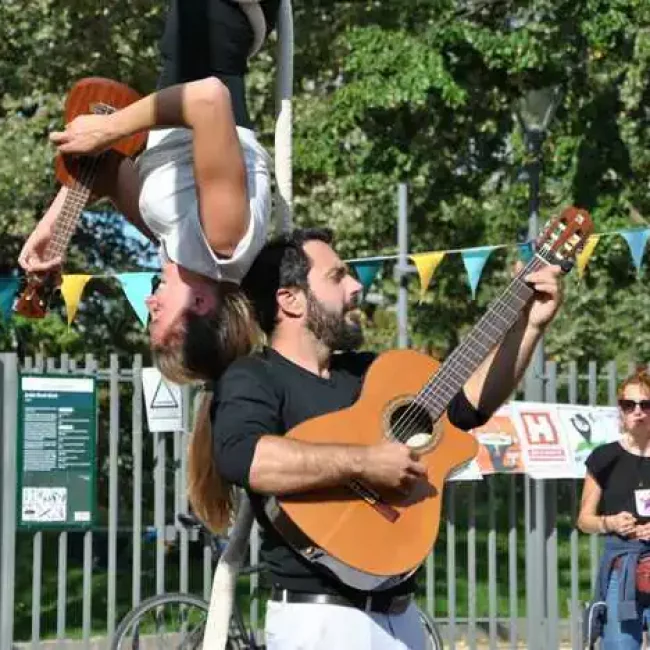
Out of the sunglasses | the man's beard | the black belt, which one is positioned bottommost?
the black belt

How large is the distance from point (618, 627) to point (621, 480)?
74cm

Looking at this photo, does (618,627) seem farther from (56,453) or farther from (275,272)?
(275,272)

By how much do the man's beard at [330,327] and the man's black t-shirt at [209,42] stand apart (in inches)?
19.2

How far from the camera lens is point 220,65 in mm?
4129

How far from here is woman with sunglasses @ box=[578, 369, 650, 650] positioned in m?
8.94

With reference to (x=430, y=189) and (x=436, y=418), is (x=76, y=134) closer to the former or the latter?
(x=436, y=418)

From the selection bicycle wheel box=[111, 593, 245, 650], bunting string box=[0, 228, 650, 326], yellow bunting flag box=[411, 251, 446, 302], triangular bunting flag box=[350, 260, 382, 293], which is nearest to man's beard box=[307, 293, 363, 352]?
bicycle wheel box=[111, 593, 245, 650]

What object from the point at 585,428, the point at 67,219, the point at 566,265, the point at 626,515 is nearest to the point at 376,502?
the point at 566,265

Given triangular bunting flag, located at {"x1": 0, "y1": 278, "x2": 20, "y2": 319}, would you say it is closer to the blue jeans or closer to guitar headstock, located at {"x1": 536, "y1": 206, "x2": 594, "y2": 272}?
the blue jeans

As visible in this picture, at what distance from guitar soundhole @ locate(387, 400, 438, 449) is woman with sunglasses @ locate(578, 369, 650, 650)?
4.85 meters

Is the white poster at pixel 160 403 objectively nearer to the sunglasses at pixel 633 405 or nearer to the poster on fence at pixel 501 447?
the poster on fence at pixel 501 447

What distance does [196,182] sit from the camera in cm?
395

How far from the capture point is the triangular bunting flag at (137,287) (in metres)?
10.5

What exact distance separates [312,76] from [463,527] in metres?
6.15
